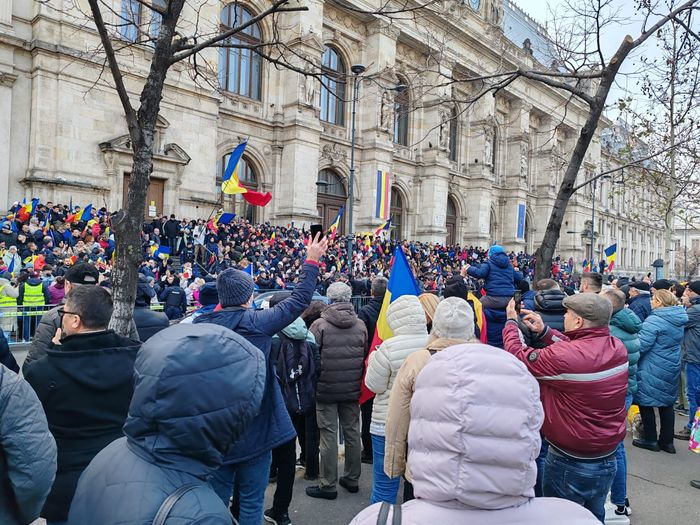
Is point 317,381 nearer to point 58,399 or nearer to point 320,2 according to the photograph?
point 58,399

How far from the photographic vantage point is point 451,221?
37.6 metres

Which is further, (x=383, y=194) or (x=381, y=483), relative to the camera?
(x=383, y=194)

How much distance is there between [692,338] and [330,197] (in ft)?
77.7

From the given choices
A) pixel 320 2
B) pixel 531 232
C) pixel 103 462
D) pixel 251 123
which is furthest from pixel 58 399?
pixel 531 232

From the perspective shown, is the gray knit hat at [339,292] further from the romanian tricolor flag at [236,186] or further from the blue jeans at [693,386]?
the romanian tricolor flag at [236,186]

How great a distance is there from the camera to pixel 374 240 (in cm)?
2377

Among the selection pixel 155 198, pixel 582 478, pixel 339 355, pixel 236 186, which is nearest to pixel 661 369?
pixel 582 478

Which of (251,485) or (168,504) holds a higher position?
(168,504)

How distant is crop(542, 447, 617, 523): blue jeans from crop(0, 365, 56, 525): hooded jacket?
2.85 m

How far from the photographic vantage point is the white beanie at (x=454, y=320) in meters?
2.85

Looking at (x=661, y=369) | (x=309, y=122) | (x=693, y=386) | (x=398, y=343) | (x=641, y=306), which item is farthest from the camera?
(x=309, y=122)

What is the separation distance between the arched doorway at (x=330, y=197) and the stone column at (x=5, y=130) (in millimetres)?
14899

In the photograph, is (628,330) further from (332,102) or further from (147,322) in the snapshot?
(332,102)

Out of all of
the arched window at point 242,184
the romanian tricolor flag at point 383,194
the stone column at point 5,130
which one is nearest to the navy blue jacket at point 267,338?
the stone column at point 5,130
